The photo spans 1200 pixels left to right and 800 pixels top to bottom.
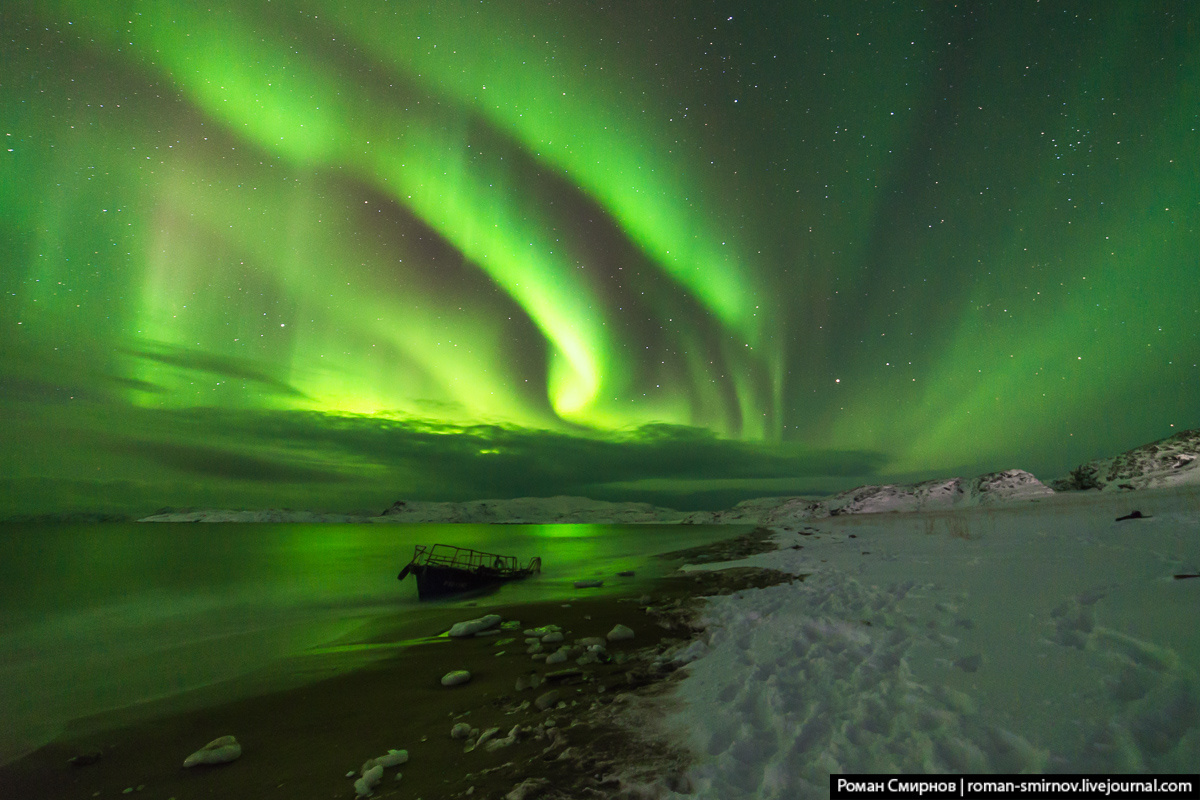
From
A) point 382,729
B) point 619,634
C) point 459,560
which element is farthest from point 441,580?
point 382,729

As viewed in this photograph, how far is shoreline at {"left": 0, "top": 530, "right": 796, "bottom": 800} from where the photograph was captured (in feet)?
20.5

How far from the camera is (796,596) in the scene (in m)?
13.7

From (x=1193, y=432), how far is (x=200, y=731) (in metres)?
210

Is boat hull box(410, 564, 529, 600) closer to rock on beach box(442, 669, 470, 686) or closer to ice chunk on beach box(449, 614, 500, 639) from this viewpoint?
ice chunk on beach box(449, 614, 500, 639)


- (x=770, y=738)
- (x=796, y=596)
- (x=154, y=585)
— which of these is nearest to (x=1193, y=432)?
(x=796, y=596)

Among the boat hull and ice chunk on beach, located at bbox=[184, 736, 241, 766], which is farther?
the boat hull

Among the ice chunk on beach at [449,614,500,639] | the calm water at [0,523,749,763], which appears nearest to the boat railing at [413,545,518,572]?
the calm water at [0,523,749,763]

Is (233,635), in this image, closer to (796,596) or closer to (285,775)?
(285,775)

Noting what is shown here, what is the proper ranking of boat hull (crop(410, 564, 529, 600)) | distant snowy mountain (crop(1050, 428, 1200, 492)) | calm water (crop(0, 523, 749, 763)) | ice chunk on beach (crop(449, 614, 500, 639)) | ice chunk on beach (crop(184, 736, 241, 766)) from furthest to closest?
distant snowy mountain (crop(1050, 428, 1200, 492)) → boat hull (crop(410, 564, 529, 600)) → ice chunk on beach (crop(449, 614, 500, 639)) → calm water (crop(0, 523, 749, 763)) → ice chunk on beach (crop(184, 736, 241, 766))

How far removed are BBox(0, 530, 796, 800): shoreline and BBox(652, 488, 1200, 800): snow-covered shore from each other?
118cm

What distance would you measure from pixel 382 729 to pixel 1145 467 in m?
169

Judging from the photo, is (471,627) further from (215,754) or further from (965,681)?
(965,681)

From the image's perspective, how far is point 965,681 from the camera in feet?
19.1

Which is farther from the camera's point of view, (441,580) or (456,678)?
(441,580)
